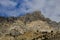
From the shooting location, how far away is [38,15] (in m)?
141

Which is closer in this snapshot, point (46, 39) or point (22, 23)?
point (46, 39)

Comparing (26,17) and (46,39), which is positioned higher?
(26,17)

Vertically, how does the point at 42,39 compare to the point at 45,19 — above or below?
below

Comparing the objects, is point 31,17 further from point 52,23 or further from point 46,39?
point 46,39

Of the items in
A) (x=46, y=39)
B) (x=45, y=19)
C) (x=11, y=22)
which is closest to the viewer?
(x=46, y=39)

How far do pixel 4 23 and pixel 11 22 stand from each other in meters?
5.36

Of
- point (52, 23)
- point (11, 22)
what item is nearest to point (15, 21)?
point (11, 22)

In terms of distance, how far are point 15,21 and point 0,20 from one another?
14.1 m

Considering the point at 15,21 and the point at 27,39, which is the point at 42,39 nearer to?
the point at 27,39

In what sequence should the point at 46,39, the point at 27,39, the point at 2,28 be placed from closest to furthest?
1. the point at 46,39
2. the point at 27,39
3. the point at 2,28

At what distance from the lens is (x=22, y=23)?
431 feet

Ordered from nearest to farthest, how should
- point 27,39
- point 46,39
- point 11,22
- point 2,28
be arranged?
point 46,39 → point 27,39 → point 2,28 → point 11,22

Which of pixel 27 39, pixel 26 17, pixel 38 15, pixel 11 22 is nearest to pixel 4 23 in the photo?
pixel 11 22

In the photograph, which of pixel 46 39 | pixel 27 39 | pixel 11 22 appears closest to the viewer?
pixel 46 39
